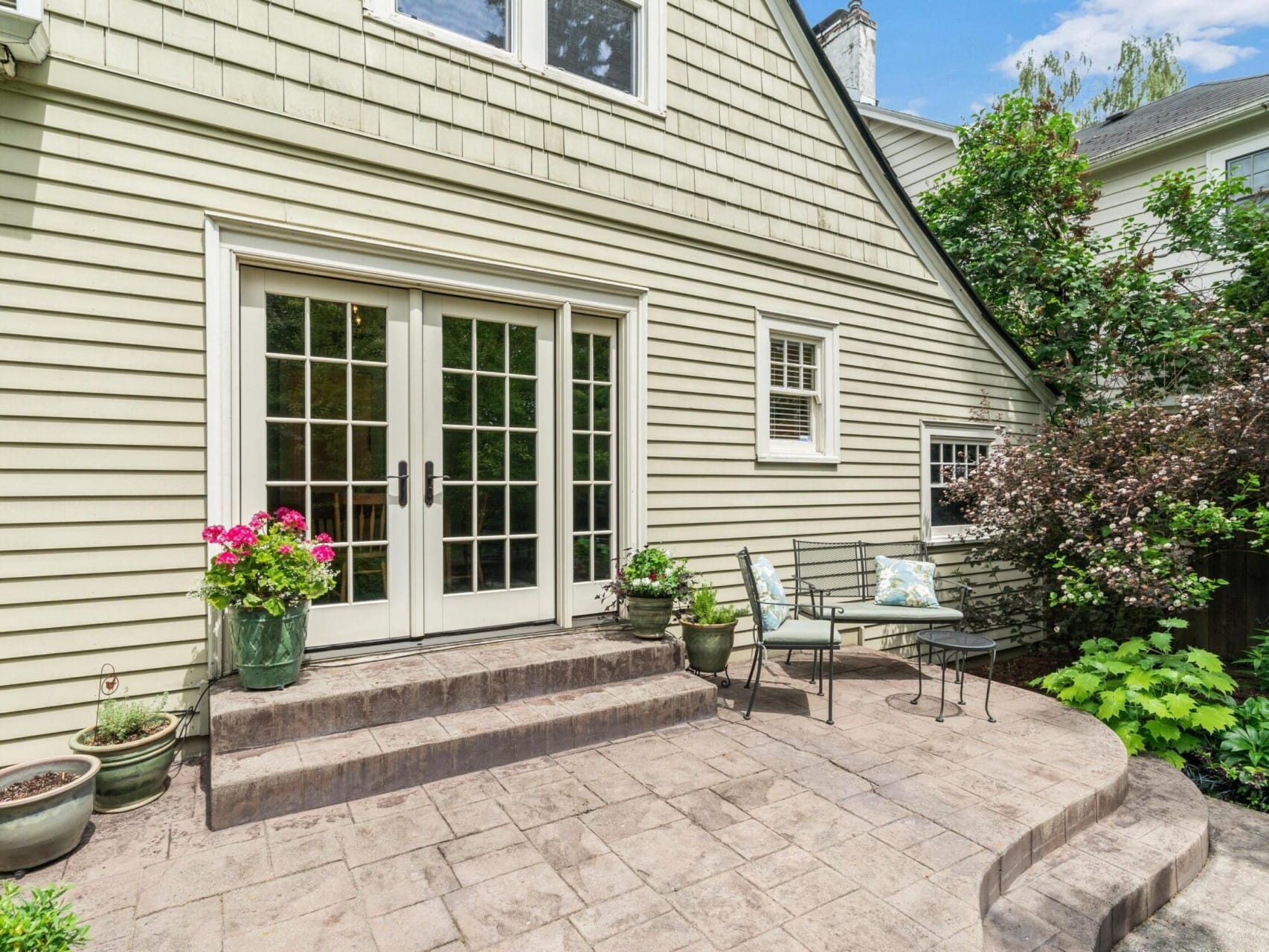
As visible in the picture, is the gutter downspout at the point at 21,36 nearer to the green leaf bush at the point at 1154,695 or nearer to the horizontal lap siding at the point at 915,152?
the green leaf bush at the point at 1154,695

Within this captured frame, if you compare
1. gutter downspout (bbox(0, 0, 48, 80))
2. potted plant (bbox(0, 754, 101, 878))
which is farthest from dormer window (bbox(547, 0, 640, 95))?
potted plant (bbox(0, 754, 101, 878))

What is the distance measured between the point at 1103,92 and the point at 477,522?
2022 cm

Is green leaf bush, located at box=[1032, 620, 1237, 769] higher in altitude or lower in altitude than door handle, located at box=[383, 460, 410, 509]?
lower

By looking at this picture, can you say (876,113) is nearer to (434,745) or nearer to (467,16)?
(467,16)

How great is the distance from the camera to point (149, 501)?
125 inches

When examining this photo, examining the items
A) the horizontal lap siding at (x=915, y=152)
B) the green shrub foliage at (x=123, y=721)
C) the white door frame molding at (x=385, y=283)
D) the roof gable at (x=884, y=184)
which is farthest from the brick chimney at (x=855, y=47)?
the green shrub foliage at (x=123, y=721)

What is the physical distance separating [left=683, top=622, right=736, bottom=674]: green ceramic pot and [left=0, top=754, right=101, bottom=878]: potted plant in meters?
3.00

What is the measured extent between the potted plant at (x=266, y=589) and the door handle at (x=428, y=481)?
0.73 meters

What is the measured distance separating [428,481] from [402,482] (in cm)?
15

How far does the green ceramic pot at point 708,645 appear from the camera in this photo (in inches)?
168

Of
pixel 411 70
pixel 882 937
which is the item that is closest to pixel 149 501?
pixel 411 70

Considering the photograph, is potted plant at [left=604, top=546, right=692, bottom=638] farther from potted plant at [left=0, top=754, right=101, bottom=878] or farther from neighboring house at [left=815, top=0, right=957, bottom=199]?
neighboring house at [left=815, top=0, right=957, bottom=199]

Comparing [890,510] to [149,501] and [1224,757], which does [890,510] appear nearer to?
[1224,757]

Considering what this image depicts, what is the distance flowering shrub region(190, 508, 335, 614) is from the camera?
3018mm
